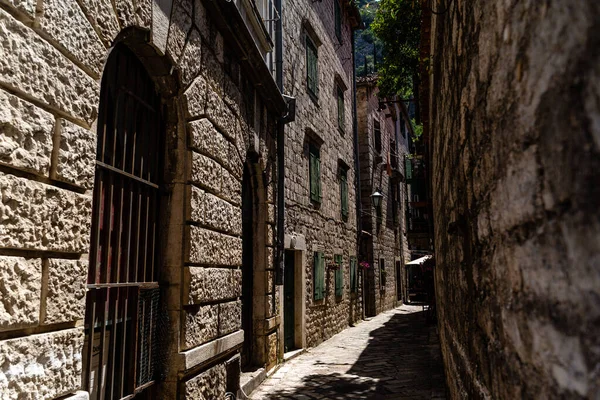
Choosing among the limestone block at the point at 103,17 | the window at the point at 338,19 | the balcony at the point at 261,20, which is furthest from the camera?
the window at the point at 338,19

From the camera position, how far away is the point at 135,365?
10.6 feet

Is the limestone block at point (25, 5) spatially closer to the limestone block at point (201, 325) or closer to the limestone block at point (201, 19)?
the limestone block at point (201, 19)

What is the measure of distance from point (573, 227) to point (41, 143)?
2205 millimetres

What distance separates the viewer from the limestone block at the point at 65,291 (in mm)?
2148

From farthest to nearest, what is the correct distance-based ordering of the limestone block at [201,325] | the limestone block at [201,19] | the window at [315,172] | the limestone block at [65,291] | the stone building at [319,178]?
the window at [315,172]
the stone building at [319,178]
the limestone block at [201,19]
the limestone block at [201,325]
the limestone block at [65,291]

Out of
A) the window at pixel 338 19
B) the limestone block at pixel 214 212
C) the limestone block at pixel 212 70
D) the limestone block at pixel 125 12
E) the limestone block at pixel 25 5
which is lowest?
the limestone block at pixel 214 212

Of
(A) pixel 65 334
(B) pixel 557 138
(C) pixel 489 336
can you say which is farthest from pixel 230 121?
(B) pixel 557 138

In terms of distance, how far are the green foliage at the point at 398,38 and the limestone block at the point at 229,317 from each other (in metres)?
6.29

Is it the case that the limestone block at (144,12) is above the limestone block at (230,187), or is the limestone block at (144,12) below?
above

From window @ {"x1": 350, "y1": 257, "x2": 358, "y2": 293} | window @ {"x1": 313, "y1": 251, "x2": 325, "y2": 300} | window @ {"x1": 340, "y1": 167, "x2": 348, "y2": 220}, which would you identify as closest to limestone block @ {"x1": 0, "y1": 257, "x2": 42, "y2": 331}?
window @ {"x1": 313, "y1": 251, "x2": 325, "y2": 300}

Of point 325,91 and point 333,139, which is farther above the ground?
point 325,91

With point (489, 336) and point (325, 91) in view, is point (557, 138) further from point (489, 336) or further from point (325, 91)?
point (325, 91)

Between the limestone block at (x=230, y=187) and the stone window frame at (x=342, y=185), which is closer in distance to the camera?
the limestone block at (x=230, y=187)

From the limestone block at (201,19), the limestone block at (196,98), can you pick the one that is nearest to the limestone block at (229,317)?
the limestone block at (196,98)
